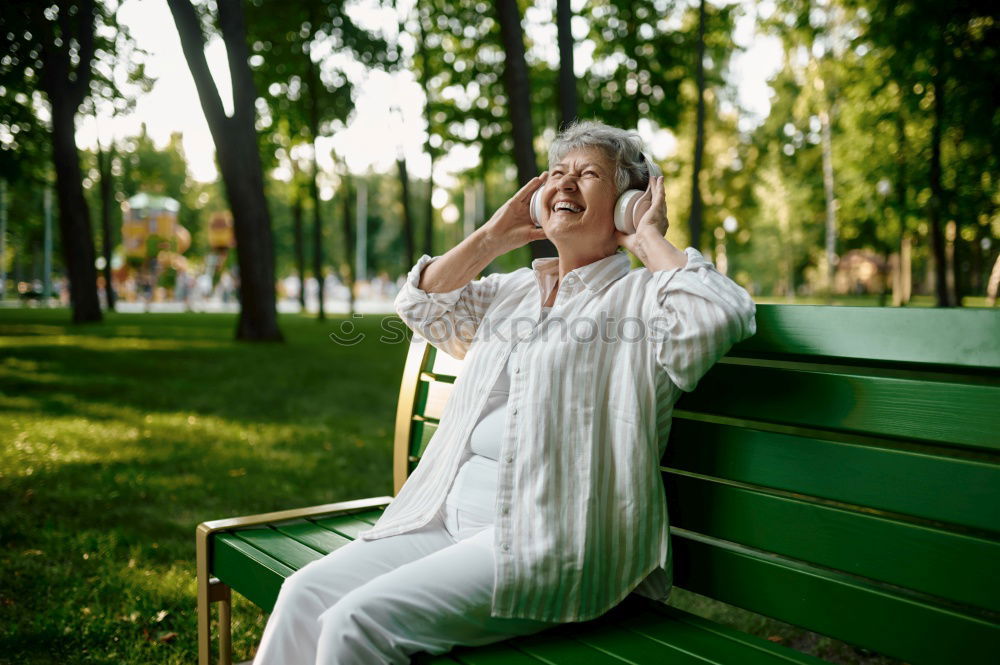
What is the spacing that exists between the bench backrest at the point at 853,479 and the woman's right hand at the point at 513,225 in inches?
31.5

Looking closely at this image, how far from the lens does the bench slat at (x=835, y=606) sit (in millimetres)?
1613

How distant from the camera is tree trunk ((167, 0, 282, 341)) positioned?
12109mm

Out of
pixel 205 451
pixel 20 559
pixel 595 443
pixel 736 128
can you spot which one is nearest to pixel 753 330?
pixel 595 443

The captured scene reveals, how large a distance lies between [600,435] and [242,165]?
12.9 meters

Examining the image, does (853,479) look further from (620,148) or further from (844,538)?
(620,148)

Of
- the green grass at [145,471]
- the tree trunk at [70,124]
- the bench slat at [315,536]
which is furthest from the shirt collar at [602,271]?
the tree trunk at [70,124]

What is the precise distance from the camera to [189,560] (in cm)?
412

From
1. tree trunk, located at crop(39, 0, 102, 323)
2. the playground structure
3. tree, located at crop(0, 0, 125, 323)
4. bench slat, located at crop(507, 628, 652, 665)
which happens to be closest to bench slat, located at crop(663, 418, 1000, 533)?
bench slat, located at crop(507, 628, 652, 665)

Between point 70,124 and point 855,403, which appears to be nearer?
point 855,403

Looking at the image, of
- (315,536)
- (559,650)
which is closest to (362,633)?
(559,650)

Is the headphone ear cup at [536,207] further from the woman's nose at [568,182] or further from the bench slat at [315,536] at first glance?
the bench slat at [315,536]

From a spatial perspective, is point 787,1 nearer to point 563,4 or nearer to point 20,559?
point 563,4

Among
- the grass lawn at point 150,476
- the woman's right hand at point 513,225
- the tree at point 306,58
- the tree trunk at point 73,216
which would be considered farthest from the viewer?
the tree at point 306,58

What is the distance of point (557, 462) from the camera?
202cm
